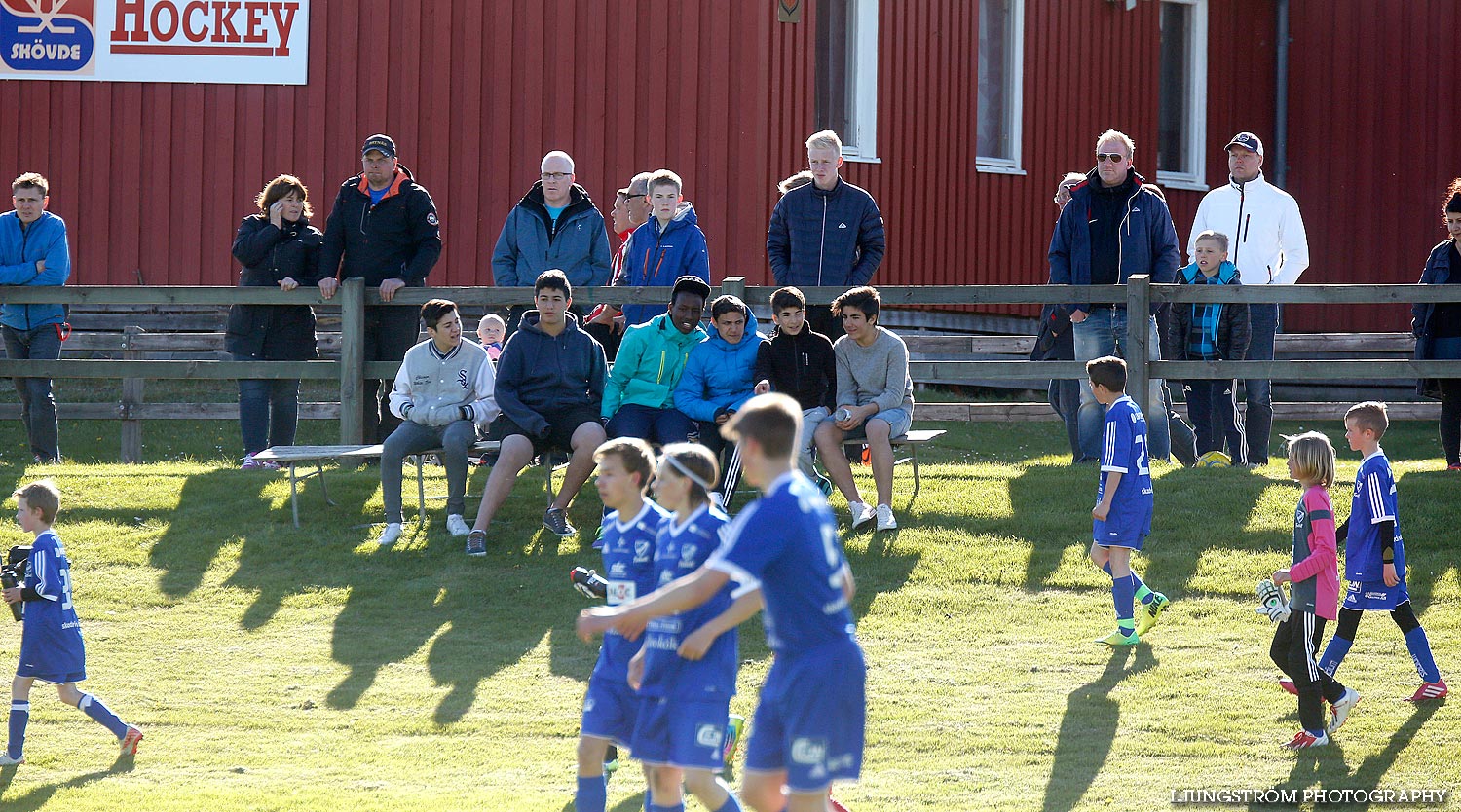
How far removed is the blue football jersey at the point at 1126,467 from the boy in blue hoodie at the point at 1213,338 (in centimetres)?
311

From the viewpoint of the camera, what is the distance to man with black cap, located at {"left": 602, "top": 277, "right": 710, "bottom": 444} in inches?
399

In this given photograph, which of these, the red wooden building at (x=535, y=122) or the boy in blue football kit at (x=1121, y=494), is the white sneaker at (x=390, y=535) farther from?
the red wooden building at (x=535, y=122)

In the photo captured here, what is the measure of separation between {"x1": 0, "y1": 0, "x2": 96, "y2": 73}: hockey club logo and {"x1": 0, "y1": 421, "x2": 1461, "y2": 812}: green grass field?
5630 mm

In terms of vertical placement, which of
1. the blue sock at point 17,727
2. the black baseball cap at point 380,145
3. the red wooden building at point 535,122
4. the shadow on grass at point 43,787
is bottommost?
the shadow on grass at point 43,787

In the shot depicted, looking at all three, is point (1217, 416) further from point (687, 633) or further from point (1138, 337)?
point (687, 633)

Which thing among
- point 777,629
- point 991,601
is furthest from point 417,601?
point 777,629

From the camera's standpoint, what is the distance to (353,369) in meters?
11.4

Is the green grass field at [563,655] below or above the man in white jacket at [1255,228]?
below

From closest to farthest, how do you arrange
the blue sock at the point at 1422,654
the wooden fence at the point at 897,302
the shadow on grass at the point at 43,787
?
the shadow on grass at the point at 43,787, the blue sock at the point at 1422,654, the wooden fence at the point at 897,302

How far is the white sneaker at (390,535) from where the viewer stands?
9.91m

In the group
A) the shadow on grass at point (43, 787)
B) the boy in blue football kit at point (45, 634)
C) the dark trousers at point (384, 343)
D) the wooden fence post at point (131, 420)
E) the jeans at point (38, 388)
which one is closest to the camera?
the shadow on grass at point (43, 787)

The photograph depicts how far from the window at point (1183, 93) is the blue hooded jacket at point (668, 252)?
9078 millimetres

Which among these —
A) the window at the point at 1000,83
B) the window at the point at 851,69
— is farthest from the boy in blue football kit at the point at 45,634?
the window at the point at 1000,83

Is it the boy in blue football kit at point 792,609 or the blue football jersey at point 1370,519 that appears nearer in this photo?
the boy in blue football kit at point 792,609
